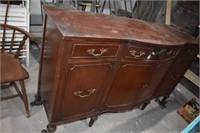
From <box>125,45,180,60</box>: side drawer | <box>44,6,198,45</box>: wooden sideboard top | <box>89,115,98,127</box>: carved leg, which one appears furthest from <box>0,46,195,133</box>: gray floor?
<box>44,6,198,45</box>: wooden sideboard top

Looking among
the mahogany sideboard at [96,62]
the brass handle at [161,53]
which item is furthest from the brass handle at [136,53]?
the brass handle at [161,53]

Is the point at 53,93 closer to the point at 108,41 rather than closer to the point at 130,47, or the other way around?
the point at 108,41

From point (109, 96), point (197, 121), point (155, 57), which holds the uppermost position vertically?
point (155, 57)

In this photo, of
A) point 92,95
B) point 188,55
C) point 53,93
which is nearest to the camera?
point 53,93

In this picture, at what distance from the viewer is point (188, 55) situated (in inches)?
77.0

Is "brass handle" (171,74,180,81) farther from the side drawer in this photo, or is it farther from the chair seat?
the chair seat

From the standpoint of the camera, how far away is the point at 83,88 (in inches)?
54.4

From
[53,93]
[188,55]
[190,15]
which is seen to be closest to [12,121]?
[53,93]

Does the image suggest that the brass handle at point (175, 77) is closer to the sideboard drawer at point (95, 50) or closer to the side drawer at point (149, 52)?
the side drawer at point (149, 52)

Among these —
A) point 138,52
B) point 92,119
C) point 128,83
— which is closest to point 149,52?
point 138,52

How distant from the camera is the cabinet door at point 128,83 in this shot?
1.51 m

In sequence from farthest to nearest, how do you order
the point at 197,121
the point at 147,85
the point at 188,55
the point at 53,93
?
the point at 188,55
the point at 147,85
the point at 53,93
the point at 197,121

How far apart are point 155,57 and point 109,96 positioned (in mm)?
494

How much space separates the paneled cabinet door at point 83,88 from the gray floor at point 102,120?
29cm
